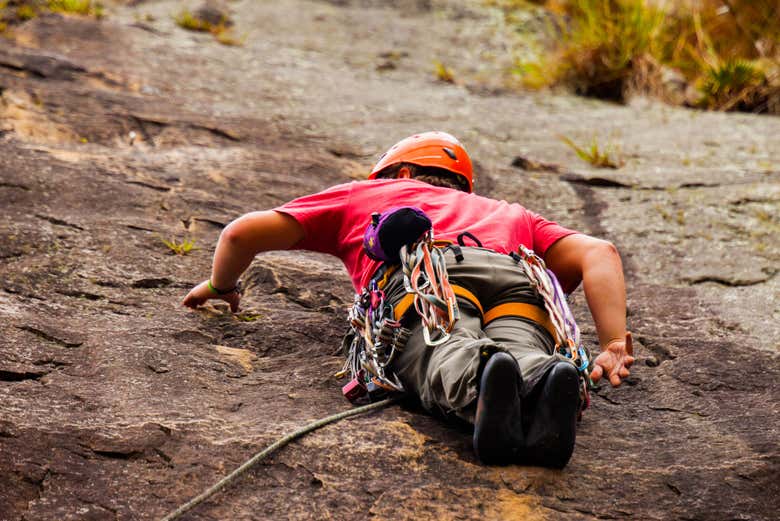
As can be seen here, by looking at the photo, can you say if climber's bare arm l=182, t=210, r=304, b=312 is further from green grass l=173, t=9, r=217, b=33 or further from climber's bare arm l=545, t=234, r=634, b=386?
green grass l=173, t=9, r=217, b=33

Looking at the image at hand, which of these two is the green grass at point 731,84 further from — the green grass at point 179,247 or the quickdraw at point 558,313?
the quickdraw at point 558,313

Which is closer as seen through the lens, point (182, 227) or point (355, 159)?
point (182, 227)

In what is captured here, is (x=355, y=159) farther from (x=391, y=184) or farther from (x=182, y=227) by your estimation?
(x=391, y=184)

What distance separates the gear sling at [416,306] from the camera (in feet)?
9.14

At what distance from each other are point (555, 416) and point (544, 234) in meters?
1.14

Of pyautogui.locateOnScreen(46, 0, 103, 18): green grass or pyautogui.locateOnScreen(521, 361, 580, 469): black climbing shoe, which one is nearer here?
pyautogui.locateOnScreen(521, 361, 580, 469): black climbing shoe

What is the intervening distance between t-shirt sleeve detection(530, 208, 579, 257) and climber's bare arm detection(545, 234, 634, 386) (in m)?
0.02

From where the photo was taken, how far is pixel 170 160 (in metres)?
5.59

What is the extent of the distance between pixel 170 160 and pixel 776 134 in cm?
474

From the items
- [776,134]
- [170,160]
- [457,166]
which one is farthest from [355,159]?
[776,134]

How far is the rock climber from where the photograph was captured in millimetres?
2418

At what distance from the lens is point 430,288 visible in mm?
2838

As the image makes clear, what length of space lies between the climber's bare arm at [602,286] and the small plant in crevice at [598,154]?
10.5 ft

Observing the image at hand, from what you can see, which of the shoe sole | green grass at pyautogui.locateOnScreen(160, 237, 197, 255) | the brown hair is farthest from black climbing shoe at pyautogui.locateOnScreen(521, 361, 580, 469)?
green grass at pyautogui.locateOnScreen(160, 237, 197, 255)
